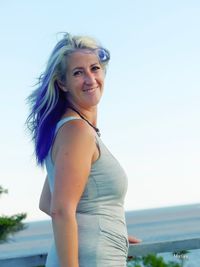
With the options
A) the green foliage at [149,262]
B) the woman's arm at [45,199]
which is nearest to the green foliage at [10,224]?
the green foliage at [149,262]

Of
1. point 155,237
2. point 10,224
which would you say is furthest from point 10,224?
point 155,237

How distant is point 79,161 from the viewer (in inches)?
94.5

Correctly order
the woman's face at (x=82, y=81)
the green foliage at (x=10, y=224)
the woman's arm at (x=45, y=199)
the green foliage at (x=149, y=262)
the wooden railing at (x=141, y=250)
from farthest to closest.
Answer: the green foliage at (x=10, y=224)
the green foliage at (x=149, y=262)
the wooden railing at (x=141, y=250)
the woman's arm at (x=45, y=199)
the woman's face at (x=82, y=81)

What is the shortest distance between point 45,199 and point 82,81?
0.56 m

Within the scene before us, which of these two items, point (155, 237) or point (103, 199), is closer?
point (103, 199)

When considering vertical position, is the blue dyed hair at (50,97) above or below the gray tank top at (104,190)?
above

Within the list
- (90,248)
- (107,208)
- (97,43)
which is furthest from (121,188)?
(97,43)

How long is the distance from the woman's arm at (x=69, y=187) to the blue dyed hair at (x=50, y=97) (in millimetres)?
125

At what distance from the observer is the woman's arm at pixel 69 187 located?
7.77ft

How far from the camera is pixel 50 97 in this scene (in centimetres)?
258

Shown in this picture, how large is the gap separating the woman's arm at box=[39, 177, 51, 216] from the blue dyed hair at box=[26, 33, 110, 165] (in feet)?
0.93

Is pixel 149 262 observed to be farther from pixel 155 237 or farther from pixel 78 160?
pixel 155 237

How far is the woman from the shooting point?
7.83 ft

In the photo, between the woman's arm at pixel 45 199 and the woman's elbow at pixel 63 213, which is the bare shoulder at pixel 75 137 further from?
the woman's arm at pixel 45 199
